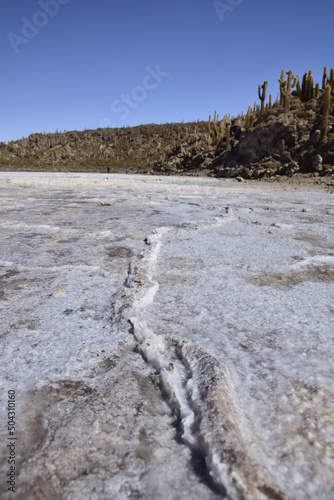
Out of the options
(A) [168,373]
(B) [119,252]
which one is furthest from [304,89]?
(A) [168,373]

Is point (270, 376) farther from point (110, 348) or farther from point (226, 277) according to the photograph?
point (226, 277)

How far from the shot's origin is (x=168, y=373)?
114cm

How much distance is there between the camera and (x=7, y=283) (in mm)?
1972

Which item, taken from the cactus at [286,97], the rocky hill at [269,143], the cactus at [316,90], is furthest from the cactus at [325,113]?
the cactus at [316,90]

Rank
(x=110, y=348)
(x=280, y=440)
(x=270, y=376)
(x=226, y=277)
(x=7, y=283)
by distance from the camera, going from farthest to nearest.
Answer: (x=226, y=277), (x=7, y=283), (x=110, y=348), (x=270, y=376), (x=280, y=440)

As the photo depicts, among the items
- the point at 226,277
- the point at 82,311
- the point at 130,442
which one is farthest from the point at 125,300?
the point at 130,442

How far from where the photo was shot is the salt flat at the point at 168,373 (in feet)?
2.59

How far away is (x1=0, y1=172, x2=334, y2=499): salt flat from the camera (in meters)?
0.79

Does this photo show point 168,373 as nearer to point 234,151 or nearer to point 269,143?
point 269,143

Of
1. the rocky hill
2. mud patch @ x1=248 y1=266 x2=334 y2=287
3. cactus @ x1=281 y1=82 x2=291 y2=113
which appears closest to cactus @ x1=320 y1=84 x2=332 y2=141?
the rocky hill

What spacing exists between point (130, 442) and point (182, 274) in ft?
4.39

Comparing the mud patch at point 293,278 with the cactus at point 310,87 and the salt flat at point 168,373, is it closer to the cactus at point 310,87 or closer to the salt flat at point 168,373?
the salt flat at point 168,373

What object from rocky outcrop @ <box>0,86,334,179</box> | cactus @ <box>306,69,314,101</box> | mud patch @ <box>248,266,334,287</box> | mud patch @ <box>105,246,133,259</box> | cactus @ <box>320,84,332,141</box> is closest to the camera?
mud patch @ <box>248,266,334,287</box>

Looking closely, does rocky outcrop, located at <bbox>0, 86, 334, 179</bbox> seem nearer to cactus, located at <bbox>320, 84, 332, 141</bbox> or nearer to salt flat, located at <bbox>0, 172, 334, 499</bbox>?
cactus, located at <bbox>320, 84, 332, 141</bbox>
